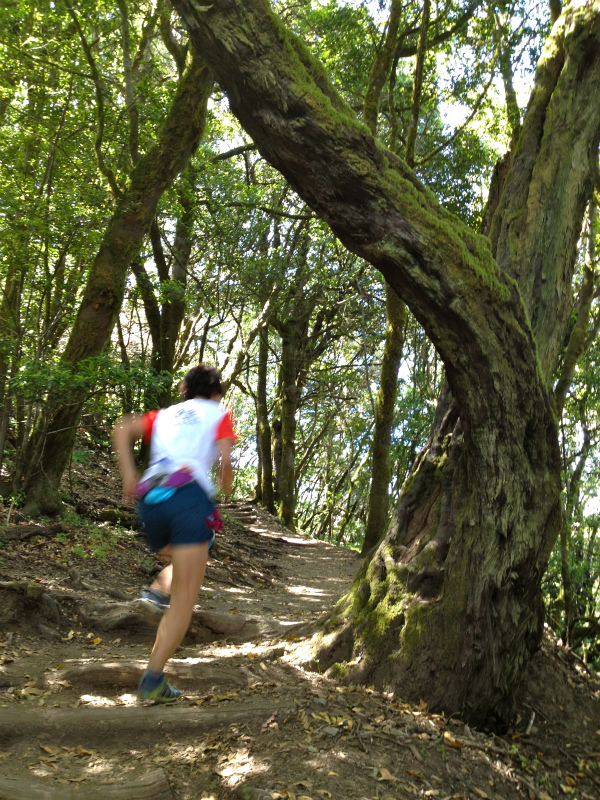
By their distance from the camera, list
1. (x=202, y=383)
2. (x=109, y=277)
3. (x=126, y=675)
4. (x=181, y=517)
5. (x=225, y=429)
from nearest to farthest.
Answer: (x=181, y=517), (x=225, y=429), (x=202, y=383), (x=126, y=675), (x=109, y=277)

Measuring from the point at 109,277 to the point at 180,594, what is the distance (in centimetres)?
655

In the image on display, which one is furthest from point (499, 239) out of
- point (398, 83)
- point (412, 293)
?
point (398, 83)

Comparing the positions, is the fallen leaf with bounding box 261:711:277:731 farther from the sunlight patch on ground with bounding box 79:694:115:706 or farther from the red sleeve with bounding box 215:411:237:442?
the red sleeve with bounding box 215:411:237:442

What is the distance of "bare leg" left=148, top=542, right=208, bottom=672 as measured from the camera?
358 cm

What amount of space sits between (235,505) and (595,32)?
15178 mm

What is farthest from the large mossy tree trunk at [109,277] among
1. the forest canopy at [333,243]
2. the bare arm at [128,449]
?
the bare arm at [128,449]

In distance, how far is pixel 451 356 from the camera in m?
4.27

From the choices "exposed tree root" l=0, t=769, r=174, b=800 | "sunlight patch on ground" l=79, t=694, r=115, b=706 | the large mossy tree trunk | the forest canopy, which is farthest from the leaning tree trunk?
the large mossy tree trunk

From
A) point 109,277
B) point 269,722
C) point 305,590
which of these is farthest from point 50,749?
point 109,277

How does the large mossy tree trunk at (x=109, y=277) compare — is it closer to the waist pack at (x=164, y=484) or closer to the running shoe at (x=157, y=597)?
the running shoe at (x=157, y=597)

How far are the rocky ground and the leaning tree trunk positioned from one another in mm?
408

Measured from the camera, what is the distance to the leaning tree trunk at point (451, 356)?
4055 millimetres

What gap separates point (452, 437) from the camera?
191 inches

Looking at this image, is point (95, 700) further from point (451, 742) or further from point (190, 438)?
point (451, 742)
